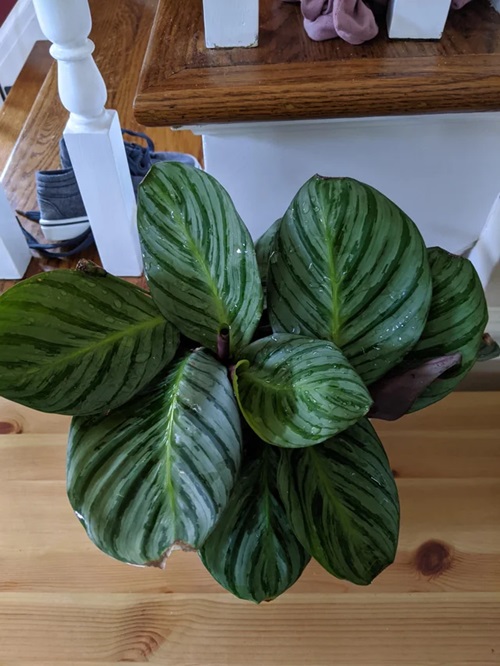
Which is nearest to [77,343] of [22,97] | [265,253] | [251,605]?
[265,253]

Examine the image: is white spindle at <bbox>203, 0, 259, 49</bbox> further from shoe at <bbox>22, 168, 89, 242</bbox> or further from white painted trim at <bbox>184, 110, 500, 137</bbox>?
shoe at <bbox>22, 168, 89, 242</bbox>

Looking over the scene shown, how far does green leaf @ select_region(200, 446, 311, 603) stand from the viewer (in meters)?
0.49

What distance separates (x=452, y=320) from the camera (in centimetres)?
51

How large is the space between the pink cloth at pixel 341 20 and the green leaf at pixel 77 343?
0.35 meters

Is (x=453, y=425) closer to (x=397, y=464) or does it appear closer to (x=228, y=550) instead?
(x=397, y=464)

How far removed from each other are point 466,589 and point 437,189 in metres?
0.49

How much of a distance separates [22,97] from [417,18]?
1436 millimetres

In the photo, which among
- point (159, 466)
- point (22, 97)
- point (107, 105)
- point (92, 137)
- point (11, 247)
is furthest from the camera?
point (22, 97)

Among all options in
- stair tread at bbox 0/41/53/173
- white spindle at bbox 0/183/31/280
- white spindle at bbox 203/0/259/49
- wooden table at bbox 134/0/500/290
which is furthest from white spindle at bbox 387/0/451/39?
stair tread at bbox 0/41/53/173

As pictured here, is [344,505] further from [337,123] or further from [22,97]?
[22,97]

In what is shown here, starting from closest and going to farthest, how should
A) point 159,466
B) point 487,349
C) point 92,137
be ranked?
point 159,466, point 487,349, point 92,137

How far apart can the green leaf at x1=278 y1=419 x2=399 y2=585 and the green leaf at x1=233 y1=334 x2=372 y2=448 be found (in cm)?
7

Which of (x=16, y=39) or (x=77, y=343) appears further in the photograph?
(x=16, y=39)

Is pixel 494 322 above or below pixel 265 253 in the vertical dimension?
below
